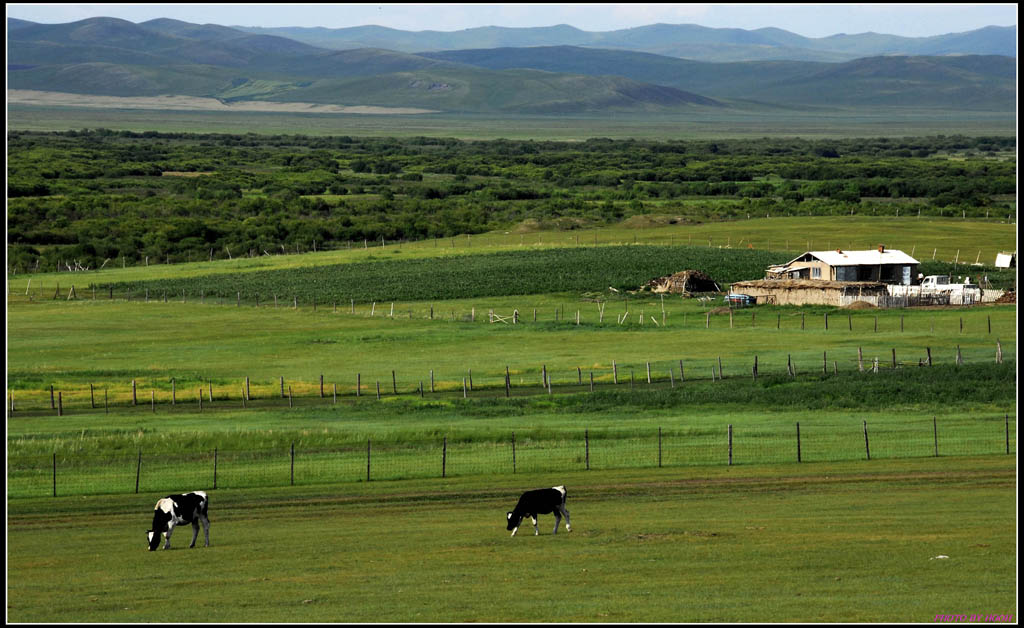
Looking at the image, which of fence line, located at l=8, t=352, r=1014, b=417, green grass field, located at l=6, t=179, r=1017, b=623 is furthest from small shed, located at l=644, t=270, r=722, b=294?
fence line, located at l=8, t=352, r=1014, b=417

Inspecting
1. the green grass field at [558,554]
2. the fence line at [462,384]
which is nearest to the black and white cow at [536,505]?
the green grass field at [558,554]

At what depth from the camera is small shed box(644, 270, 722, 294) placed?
100875 millimetres

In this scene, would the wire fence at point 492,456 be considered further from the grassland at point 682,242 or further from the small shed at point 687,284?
the grassland at point 682,242

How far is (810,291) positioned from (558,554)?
71.6 metres

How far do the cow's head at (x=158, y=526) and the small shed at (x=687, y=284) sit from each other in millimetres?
76415

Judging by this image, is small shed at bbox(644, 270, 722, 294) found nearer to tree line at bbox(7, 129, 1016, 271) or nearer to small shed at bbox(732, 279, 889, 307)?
small shed at bbox(732, 279, 889, 307)

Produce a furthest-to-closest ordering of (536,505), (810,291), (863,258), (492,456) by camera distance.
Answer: (863,258) < (810,291) < (492,456) < (536,505)

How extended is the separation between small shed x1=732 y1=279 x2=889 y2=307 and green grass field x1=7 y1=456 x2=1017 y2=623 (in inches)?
2262

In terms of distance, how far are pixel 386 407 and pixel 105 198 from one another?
12083 cm

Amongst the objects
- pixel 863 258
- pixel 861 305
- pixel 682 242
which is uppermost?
pixel 682 242

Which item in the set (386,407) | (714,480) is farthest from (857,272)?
(714,480)

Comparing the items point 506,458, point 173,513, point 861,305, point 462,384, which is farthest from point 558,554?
point 861,305

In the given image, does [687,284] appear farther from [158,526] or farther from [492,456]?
[158,526]

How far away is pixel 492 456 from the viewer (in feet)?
139
